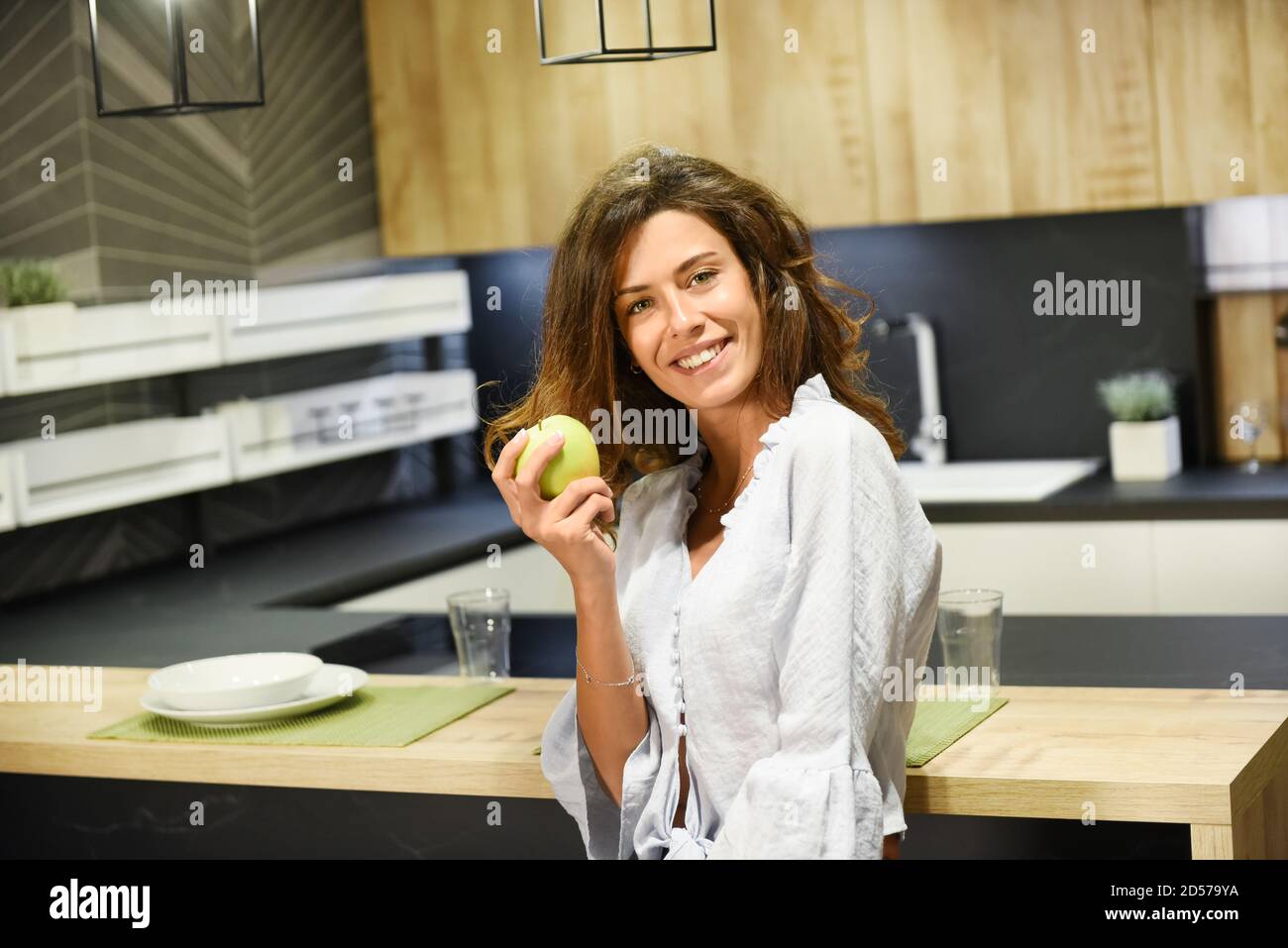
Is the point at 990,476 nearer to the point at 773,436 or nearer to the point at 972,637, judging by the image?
the point at 972,637

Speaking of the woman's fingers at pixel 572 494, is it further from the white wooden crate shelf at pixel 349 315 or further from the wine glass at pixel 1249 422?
the wine glass at pixel 1249 422

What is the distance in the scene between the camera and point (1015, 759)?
66.6 inches

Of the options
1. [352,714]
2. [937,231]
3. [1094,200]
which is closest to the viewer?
[352,714]

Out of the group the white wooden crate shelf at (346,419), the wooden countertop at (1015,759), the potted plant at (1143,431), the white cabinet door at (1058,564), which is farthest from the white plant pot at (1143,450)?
the wooden countertop at (1015,759)

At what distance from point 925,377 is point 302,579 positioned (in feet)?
5.47

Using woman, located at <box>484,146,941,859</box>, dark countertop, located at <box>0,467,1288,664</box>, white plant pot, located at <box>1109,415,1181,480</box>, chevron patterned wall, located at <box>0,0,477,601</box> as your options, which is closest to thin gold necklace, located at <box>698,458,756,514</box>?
woman, located at <box>484,146,941,859</box>

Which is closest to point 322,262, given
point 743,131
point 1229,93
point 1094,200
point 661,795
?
point 743,131

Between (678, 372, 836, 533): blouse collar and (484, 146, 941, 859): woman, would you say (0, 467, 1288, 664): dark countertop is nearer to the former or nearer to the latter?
(484, 146, 941, 859): woman

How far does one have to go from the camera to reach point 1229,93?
135 inches

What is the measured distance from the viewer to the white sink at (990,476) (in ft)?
12.1

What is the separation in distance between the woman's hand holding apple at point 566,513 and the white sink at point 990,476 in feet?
6.95

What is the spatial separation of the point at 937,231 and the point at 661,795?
2761mm

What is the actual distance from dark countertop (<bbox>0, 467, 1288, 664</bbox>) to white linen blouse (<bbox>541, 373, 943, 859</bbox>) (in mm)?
1138
